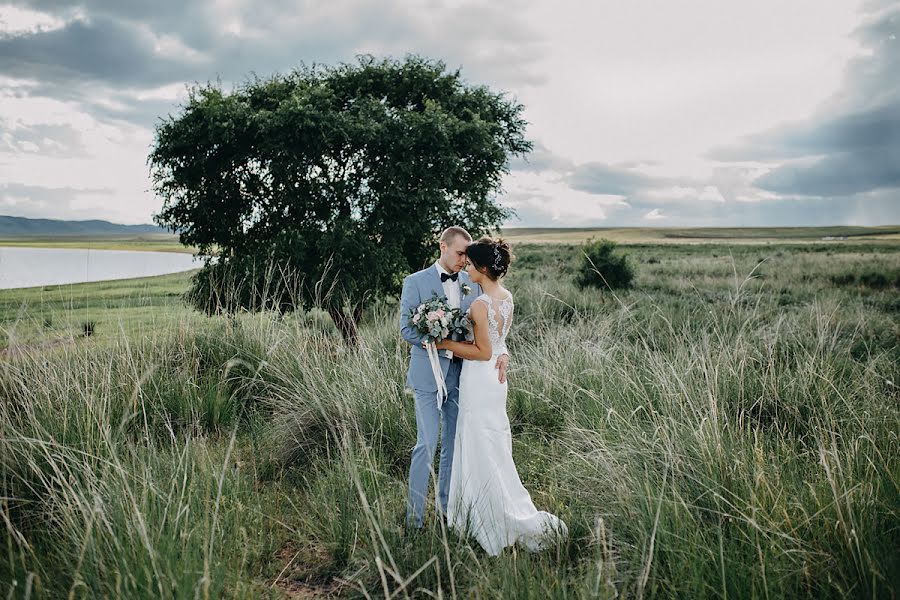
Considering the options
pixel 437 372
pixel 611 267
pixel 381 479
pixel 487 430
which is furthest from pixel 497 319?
pixel 611 267

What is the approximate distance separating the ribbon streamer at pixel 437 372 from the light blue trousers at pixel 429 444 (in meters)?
0.10

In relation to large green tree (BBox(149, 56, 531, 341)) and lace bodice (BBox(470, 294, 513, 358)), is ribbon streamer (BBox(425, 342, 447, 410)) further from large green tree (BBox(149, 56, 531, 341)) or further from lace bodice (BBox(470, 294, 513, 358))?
large green tree (BBox(149, 56, 531, 341))

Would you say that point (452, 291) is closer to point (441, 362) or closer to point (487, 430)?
point (441, 362)

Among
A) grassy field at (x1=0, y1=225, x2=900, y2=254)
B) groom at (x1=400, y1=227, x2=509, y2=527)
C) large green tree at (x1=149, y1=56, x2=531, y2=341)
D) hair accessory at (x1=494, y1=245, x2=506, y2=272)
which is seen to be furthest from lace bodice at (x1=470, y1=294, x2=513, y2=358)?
grassy field at (x1=0, y1=225, x2=900, y2=254)

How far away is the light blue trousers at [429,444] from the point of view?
4.28 meters

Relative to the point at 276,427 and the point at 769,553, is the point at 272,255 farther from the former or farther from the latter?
the point at 769,553

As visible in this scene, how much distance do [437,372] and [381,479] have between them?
4.32 ft

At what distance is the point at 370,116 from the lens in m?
10.4

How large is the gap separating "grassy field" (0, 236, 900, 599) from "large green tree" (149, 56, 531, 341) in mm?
2014

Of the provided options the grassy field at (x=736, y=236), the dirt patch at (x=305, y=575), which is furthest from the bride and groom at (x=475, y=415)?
→ the grassy field at (x=736, y=236)

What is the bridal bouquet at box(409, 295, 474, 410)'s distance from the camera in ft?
13.8

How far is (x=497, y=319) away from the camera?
14.7 ft

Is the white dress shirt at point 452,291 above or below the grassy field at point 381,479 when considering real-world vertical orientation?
above

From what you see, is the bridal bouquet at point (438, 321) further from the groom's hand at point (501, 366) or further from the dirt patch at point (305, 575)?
the dirt patch at point (305, 575)
